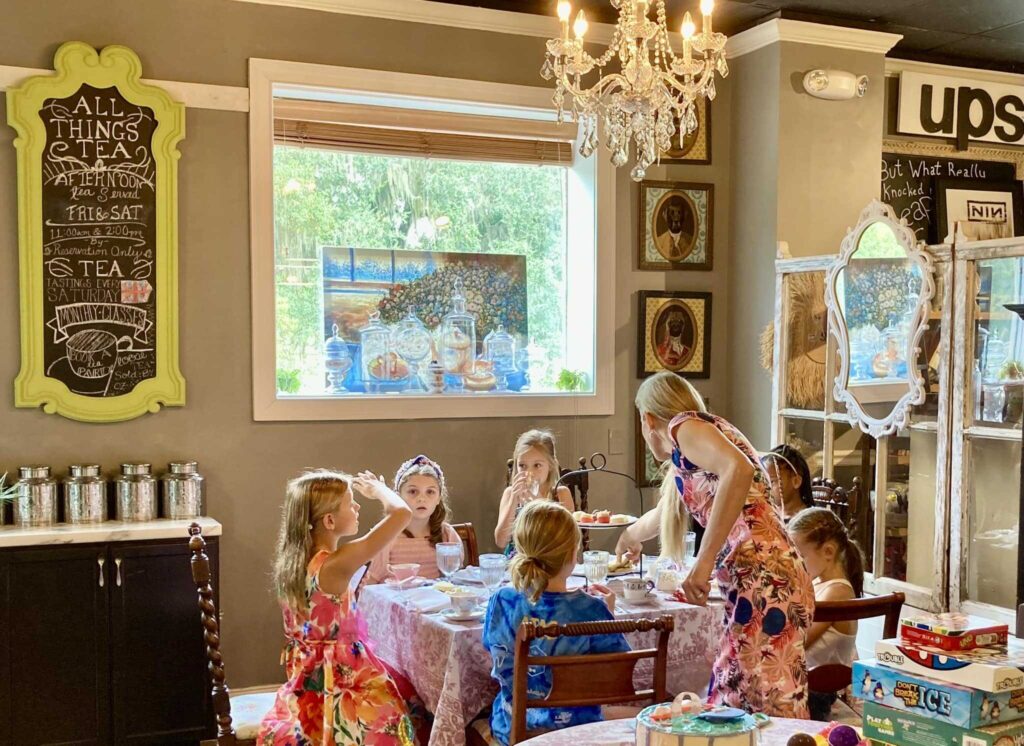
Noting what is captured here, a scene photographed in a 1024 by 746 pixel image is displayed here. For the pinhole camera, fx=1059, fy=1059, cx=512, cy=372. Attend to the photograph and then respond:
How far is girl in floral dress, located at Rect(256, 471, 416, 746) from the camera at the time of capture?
2.85 meters

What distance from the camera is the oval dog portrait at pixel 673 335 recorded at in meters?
5.21

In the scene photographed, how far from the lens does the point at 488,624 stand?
2.78m

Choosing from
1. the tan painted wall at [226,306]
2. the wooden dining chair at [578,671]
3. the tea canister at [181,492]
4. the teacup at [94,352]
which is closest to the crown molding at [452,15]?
the tan painted wall at [226,306]

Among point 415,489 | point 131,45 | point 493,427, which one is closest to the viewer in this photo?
point 415,489

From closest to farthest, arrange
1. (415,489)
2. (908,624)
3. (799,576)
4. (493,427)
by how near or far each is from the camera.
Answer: (908,624) → (799,576) → (415,489) → (493,427)

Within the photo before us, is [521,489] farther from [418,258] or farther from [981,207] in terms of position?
[981,207]

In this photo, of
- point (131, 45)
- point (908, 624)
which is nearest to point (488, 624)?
point (908, 624)

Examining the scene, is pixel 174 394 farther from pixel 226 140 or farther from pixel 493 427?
pixel 493 427

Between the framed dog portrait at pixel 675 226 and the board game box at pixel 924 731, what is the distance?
3.74 m

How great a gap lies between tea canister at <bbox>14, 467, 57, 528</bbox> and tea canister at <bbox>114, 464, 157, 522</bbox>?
0.24 meters

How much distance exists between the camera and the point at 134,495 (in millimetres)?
4121

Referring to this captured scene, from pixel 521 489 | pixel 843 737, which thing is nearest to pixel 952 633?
pixel 843 737

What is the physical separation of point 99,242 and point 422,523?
171cm

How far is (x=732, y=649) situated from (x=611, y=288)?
261cm
